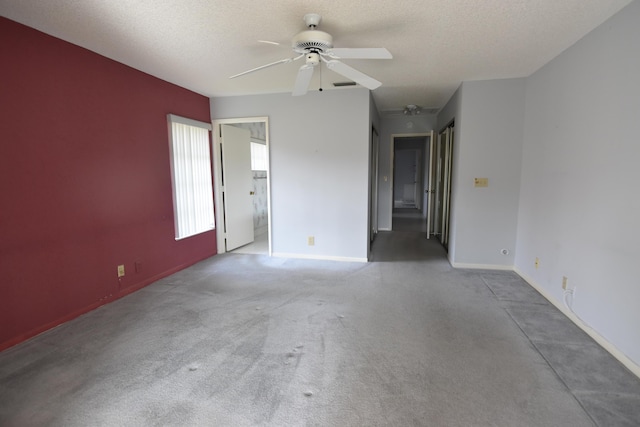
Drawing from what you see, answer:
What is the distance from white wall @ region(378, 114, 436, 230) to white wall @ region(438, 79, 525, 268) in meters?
2.16

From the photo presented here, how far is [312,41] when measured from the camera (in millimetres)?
2137

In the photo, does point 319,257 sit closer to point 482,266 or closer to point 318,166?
point 318,166

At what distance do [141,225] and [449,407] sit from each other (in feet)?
11.1

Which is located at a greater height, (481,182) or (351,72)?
(351,72)

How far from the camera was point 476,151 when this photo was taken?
12.9 feet

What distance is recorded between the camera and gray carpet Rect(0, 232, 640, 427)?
164 cm

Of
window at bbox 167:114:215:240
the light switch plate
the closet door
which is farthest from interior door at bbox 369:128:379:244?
window at bbox 167:114:215:240

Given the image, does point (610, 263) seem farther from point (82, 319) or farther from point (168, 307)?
point (82, 319)

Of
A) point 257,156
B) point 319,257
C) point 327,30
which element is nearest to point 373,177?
point 319,257

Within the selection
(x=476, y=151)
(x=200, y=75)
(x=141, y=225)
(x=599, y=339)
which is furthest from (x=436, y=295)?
(x=200, y=75)

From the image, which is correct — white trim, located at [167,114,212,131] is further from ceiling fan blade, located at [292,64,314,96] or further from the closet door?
the closet door

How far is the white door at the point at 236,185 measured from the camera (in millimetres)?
4852

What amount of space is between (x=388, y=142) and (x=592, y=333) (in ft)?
16.0

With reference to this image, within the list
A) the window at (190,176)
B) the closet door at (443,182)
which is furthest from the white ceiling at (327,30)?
the closet door at (443,182)
